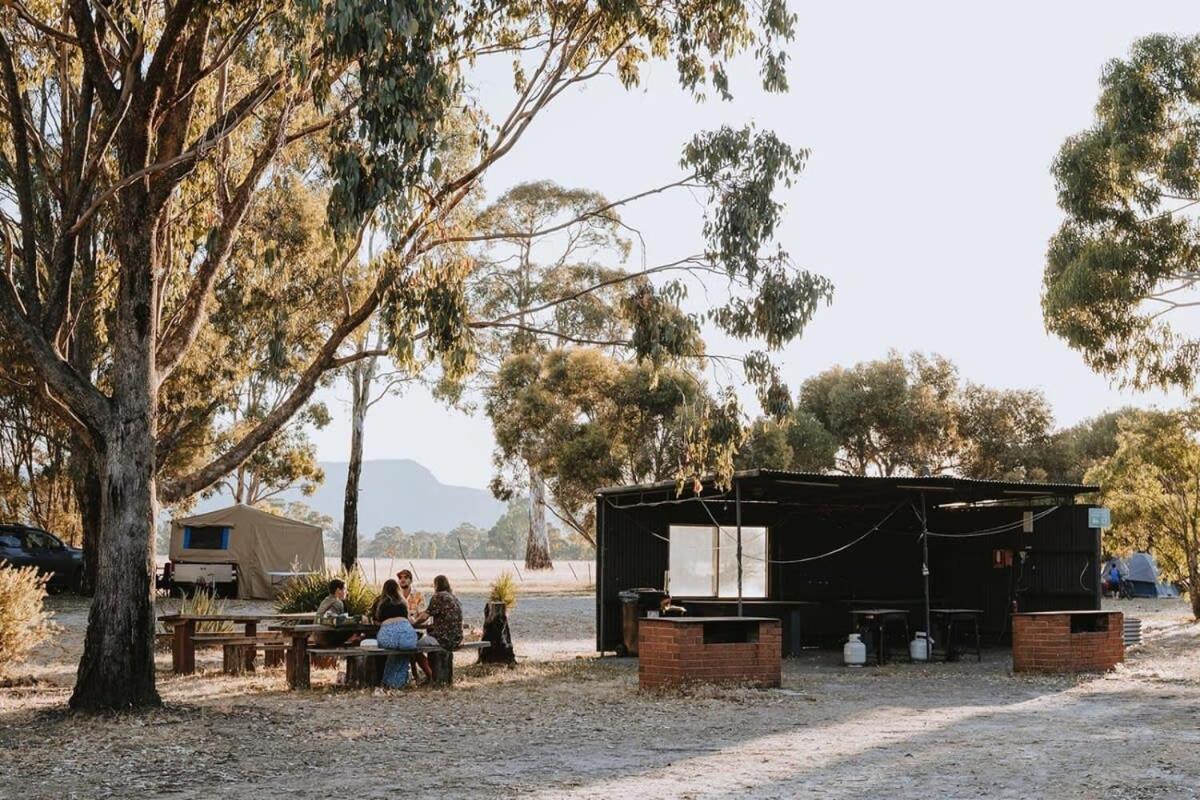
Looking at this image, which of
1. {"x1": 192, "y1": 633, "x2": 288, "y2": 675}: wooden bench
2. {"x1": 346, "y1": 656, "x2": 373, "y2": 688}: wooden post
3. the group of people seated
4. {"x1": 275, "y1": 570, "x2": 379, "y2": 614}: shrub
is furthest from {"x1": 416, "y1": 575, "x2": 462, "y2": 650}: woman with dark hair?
{"x1": 275, "y1": 570, "x2": 379, "y2": 614}: shrub

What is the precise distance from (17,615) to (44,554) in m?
18.1

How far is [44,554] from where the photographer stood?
30.0 metres

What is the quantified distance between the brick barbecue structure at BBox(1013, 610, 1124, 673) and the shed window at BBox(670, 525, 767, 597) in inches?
190

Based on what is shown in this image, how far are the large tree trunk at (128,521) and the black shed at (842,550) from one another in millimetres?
7681

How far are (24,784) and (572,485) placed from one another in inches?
1152

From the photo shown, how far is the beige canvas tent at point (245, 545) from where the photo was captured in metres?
31.9

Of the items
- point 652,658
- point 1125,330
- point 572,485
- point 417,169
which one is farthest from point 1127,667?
point 572,485

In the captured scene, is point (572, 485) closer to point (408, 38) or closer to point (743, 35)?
point (743, 35)

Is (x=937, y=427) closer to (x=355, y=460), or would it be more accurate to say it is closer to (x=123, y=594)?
(x=355, y=460)

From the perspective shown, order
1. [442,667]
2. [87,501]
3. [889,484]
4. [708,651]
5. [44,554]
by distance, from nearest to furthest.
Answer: [708,651] < [442,667] < [889,484] < [87,501] < [44,554]

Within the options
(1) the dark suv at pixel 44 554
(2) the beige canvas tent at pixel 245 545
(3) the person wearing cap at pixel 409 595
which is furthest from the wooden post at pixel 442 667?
(2) the beige canvas tent at pixel 245 545

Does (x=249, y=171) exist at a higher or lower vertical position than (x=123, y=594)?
higher

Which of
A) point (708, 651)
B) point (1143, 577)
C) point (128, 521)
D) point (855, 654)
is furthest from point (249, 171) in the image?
point (1143, 577)

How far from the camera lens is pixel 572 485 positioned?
37.2m
